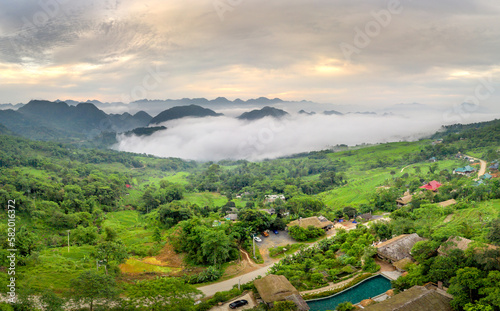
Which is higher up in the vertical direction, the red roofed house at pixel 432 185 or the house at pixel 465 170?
the house at pixel 465 170

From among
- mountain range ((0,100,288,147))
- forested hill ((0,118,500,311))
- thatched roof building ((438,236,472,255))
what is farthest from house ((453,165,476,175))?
mountain range ((0,100,288,147))

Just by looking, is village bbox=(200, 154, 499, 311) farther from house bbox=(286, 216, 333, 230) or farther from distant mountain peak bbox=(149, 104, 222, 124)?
distant mountain peak bbox=(149, 104, 222, 124)

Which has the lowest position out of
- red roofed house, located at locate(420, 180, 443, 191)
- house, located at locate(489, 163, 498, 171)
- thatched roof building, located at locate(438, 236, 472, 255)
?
red roofed house, located at locate(420, 180, 443, 191)

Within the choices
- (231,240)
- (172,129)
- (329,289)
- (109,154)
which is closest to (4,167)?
(109,154)

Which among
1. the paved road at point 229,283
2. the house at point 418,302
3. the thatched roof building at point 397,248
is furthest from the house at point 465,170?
the paved road at point 229,283

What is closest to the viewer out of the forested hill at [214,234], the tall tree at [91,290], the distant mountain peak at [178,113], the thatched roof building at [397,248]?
the tall tree at [91,290]

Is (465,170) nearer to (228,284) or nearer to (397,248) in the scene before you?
(397,248)

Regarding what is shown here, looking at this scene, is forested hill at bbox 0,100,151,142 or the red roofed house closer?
the red roofed house

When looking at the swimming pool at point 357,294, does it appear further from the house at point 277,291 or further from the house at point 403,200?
the house at point 403,200

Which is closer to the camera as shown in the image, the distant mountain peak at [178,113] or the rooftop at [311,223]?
the rooftop at [311,223]
